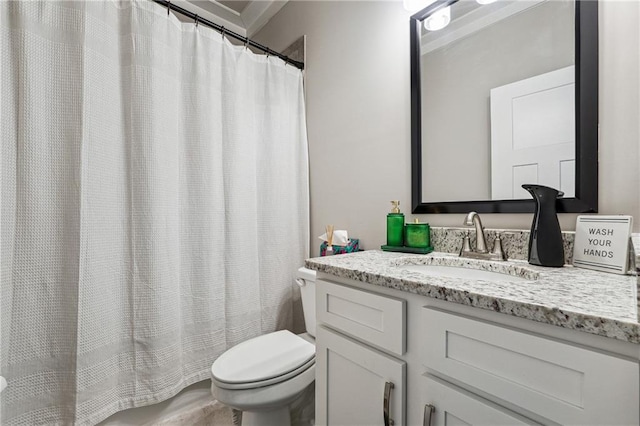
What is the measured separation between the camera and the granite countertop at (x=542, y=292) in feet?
1.42

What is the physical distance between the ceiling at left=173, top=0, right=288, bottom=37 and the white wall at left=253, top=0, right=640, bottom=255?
0.13 m

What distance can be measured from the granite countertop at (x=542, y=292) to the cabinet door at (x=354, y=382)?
7.8 inches

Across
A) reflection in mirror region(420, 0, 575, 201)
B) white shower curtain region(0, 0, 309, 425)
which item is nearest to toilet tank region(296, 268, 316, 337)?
white shower curtain region(0, 0, 309, 425)

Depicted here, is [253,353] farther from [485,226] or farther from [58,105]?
[58,105]

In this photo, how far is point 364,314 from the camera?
77 cm

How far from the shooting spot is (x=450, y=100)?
115 centimetres

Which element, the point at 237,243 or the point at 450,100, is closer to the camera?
the point at 450,100

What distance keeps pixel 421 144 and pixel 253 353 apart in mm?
1176

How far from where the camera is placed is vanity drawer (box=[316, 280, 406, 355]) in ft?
2.25

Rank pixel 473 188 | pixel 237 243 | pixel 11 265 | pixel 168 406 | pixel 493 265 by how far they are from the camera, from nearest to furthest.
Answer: pixel 493 265 < pixel 11 265 < pixel 473 188 < pixel 168 406 < pixel 237 243

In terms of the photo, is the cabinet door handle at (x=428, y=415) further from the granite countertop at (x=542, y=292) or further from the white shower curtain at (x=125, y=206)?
the white shower curtain at (x=125, y=206)

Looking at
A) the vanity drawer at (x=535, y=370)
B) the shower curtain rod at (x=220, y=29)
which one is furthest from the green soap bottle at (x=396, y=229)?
the shower curtain rod at (x=220, y=29)

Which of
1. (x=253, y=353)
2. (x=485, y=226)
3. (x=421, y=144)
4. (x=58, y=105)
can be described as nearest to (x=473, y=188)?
(x=485, y=226)

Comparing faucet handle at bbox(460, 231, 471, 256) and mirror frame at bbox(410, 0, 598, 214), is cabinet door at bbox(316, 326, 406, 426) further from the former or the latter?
mirror frame at bbox(410, 0, 598, 214)
